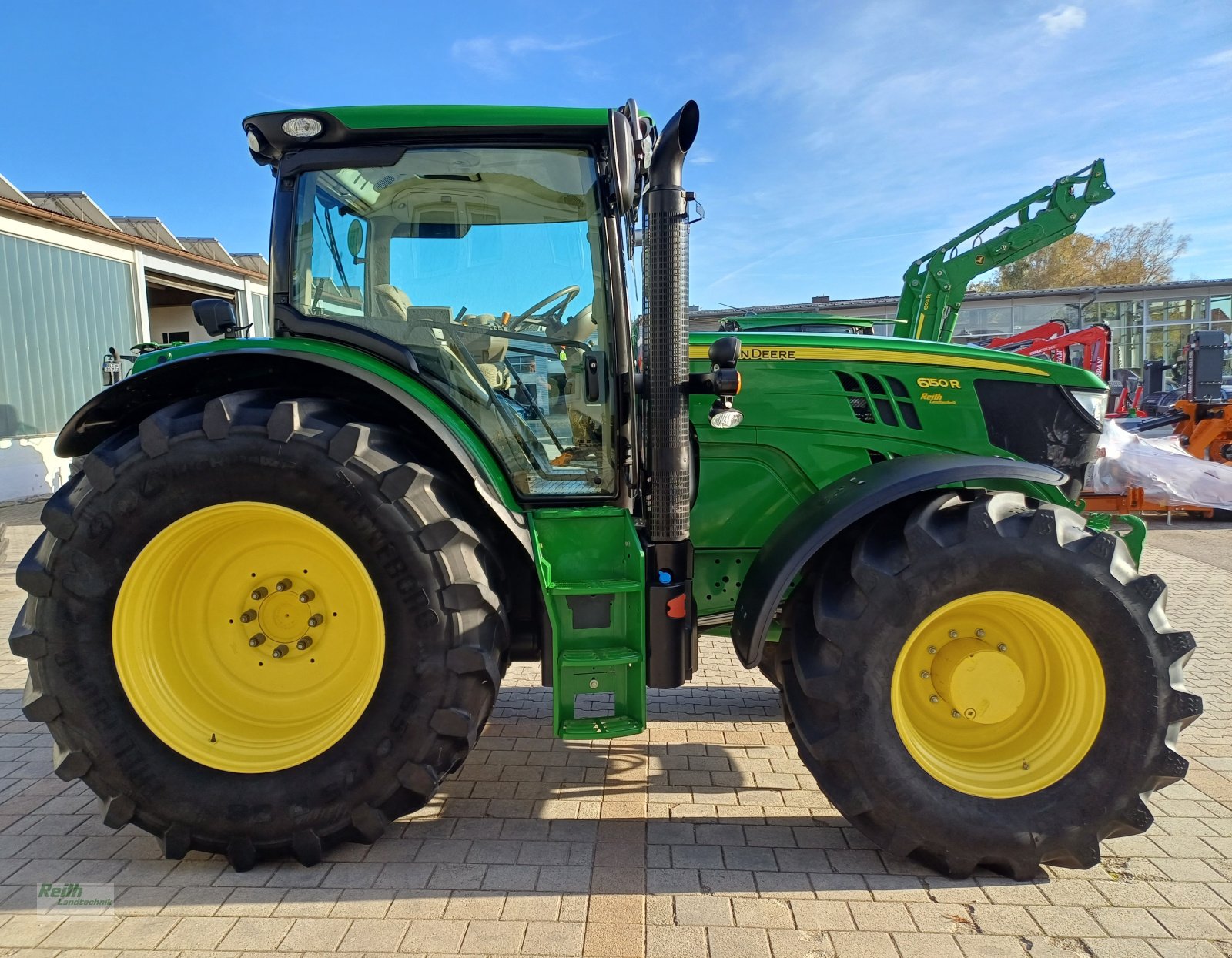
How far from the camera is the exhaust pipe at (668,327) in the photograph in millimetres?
2486

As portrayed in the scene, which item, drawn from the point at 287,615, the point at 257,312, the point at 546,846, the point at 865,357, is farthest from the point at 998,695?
the point at 257,312

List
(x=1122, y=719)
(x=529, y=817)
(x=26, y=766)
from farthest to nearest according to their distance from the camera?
(x=26, y=766)
(x=529, y=817)
(x=1122, y=719)

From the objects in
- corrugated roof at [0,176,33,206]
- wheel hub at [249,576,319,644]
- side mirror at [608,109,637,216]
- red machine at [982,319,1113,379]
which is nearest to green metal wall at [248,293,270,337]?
corrugated roof at [0,176,33,206]

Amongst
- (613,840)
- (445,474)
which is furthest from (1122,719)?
(445,474)

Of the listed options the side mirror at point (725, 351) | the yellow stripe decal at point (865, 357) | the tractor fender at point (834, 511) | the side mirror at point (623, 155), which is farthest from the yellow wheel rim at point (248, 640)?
the yellow stripe decal at point (865, 357)

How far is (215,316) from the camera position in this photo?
3025 mm

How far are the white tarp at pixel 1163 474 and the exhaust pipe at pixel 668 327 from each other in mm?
7806

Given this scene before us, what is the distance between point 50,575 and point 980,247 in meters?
9.56

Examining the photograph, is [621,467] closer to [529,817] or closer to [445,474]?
[445,474]

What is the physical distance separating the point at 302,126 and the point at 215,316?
875 millimetres

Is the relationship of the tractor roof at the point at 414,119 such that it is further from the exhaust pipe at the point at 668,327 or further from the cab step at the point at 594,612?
the cab step at the point at 594,612

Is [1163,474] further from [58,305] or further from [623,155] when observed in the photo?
[58,305]

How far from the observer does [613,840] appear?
261cm

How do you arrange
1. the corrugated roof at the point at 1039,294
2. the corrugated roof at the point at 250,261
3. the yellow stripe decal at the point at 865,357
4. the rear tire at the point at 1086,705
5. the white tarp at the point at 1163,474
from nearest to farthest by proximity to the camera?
the rear tire at the point at 1086,705, the yellow stripe decal at the point at 865,357, the white tarp at the point at 1163,474, the corrugated roof at the point at 250,261, the corrugated roof at the point at 1039,294
